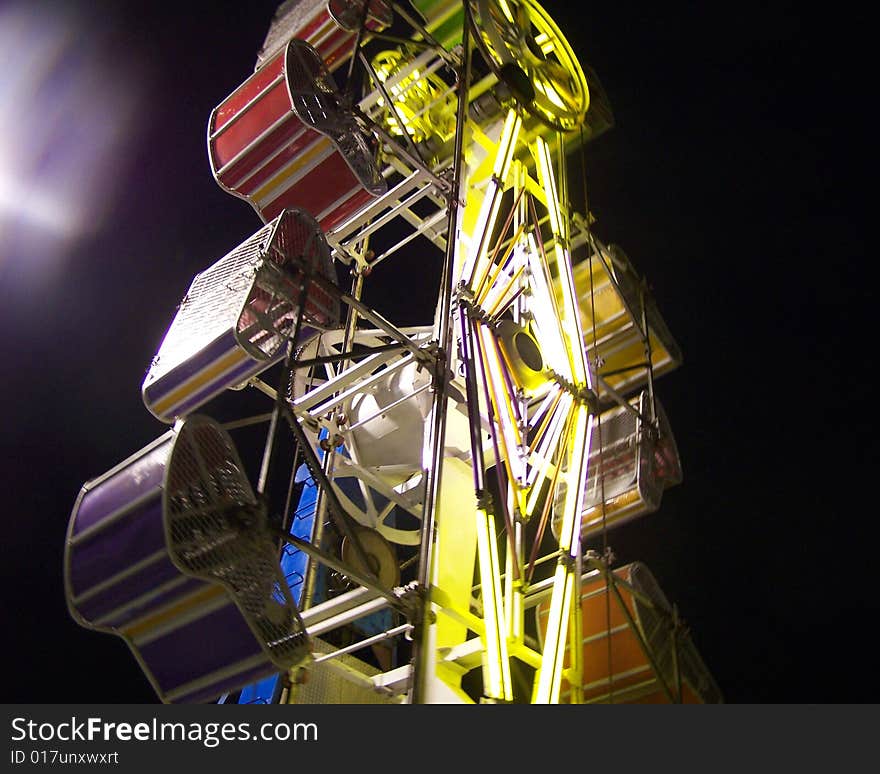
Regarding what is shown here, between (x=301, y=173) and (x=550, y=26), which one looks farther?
(x=550, y=26)

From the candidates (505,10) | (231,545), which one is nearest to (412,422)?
(231,545)

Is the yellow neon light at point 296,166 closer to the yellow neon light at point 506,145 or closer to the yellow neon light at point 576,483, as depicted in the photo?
the yellow neon light at point 506,145

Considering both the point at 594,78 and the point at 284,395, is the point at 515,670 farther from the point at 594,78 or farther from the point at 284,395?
the point at 594,78

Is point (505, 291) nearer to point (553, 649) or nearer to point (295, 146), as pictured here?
point (295, 146)

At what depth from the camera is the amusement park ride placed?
7.92 metres

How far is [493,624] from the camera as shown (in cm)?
852

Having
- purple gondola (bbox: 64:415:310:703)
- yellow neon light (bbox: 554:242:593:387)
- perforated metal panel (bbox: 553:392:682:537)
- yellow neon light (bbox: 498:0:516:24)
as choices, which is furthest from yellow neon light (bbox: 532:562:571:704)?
yellow neon light (bbox: 498:0:516:24)

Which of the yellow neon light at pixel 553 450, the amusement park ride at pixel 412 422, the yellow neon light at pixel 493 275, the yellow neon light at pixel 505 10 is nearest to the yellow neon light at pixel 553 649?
the amusement park ride at pixel 412 422

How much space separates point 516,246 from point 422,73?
11.5 ft

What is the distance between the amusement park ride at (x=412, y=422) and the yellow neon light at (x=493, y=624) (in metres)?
0.02

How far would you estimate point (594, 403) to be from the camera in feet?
36.8

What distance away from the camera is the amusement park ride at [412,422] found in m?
7.92

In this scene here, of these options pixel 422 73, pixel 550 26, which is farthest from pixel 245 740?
pixel 550 26

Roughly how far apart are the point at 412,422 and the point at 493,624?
392cm
